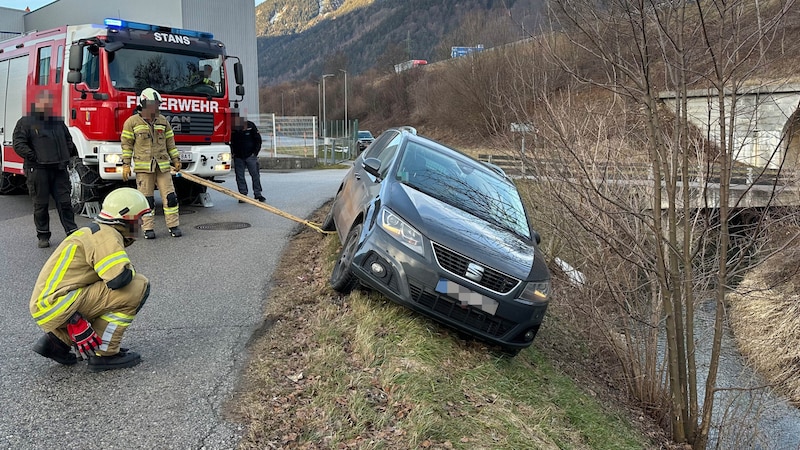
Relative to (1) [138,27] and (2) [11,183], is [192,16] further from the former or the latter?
(1) [138,27]

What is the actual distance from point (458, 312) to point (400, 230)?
80 cm

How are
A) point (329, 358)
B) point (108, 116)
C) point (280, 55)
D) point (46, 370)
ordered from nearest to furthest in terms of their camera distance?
point (46, 370), point (329, 358), point (108, 116), point (280, 55)

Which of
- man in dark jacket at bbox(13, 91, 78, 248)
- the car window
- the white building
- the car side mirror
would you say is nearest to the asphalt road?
man in dark jacket at bbox(13, 91, 78, 248)

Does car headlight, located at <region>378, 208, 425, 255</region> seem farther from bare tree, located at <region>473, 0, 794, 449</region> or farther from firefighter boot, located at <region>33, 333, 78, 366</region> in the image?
firefighter boot, located at <region>33, 333, 78, 366</region>

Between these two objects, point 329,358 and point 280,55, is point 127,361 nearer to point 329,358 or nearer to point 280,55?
point 329,358

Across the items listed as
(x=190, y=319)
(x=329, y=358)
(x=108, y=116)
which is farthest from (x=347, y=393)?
(x=108, y=116)

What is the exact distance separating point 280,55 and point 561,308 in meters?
173

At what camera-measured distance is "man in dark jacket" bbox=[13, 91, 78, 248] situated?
23.1ft

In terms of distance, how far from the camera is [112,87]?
866 centimetres

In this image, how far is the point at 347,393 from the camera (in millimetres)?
3980

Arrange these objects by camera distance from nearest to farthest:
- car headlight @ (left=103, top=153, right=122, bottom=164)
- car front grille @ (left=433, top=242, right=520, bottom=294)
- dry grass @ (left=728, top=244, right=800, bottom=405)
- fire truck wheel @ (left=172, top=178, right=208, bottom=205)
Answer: car front grille @ (left=433, top=242, right=520, bottom=294) → car headlight @ (left=103, top=153, right=122, bottom=164) → dry grass @ (left=728, top=244, right=800, bottom=405) → fire truck wheel @ (left=172, top=178, right=208, bottom=205)

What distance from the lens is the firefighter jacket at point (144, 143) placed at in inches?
317

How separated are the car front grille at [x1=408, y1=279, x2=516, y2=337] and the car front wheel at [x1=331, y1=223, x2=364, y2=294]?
713mm

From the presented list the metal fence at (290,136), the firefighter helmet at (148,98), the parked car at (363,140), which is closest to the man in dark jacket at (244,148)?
the firefighter helmet at (148,98)
